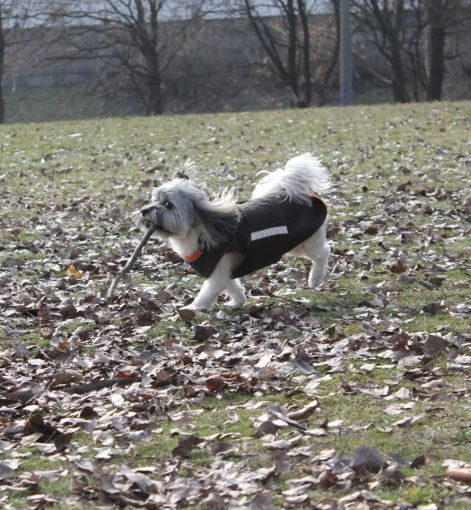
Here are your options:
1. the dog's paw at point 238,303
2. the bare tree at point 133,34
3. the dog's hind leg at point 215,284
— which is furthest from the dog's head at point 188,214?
the bare tree at point 133,34

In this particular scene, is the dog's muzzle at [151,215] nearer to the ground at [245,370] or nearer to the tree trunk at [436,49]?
the ground at [245,370]

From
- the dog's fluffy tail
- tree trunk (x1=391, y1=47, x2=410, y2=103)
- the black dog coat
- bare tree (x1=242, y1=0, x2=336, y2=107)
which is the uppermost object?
bare tree (x1=242, y1=0, x2=336, y2=107)

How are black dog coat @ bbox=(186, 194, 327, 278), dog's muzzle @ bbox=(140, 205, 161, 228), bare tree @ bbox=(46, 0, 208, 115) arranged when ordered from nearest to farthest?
dog's muzzle @ bbox=(140, 205, 161, 228) < black dog coat @ bbox=(186, 194, 327, 278) < bare tree @ bbox=(46, 0, 208, 115)

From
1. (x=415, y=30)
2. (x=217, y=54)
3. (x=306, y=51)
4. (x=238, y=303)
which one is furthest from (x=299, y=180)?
(x=217, y=54)

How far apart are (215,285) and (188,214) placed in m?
0.61

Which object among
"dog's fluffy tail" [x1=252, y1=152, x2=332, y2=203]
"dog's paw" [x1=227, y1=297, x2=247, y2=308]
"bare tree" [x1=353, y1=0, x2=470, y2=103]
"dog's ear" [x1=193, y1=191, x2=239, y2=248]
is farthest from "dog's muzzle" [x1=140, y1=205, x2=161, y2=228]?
"bare tree" [x1=353, y1=0, x2=470, y2=103]

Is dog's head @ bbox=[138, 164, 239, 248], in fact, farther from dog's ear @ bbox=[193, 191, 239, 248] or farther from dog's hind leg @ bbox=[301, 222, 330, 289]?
dog's hind leg @ bbox=[301, 222, 330, 289]

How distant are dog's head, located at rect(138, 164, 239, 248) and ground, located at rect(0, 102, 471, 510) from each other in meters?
0.64

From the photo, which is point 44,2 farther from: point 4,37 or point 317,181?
point 317,181

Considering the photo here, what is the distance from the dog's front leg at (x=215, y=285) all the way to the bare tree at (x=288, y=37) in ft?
105

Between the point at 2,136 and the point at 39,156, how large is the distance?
3.75 meters

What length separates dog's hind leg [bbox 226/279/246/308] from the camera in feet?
25.3

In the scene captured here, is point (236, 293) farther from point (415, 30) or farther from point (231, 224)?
point (415, 30)

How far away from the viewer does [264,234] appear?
24.8ft
